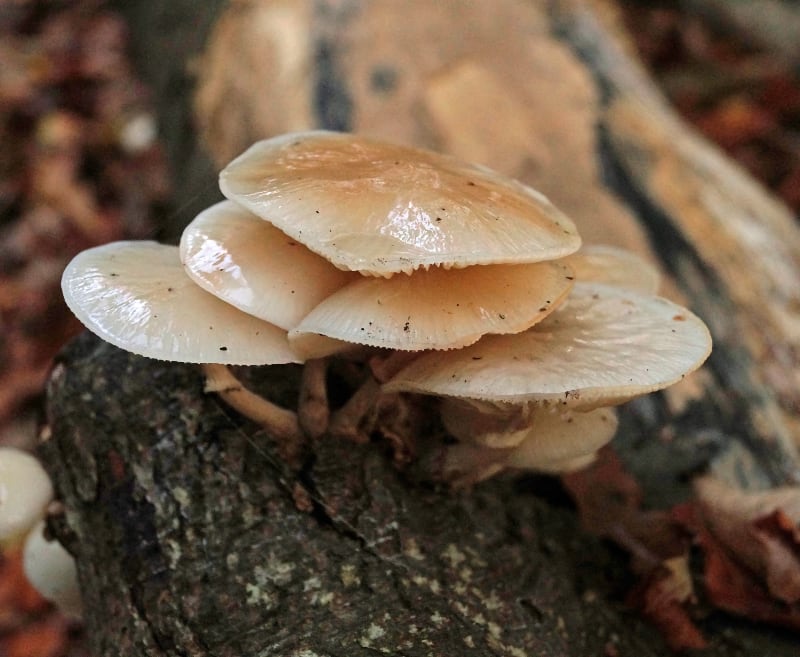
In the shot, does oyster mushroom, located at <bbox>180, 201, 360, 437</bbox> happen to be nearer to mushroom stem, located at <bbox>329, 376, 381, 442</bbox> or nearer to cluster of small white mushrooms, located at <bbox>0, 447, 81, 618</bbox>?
mushroom stem, located at <bbox>329, 376, 381, 442</bbox>

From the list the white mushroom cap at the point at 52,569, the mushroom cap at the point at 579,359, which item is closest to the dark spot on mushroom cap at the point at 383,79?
the mushroom cap at the point at 579,359

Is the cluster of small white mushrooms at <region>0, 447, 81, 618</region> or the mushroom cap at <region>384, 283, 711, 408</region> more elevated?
the mushroom cap at <region>384, 283, 711, 408</region>

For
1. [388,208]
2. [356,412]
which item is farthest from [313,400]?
[388,208]

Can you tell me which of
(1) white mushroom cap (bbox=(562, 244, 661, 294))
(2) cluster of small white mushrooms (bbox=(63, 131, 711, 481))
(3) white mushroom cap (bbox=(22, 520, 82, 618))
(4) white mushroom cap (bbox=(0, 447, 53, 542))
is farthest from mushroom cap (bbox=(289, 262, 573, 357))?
(3) white mushroom cap (bbox=(22, 520, 82, 618))

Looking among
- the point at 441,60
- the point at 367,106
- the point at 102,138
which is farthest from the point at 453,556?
the point at 102,138

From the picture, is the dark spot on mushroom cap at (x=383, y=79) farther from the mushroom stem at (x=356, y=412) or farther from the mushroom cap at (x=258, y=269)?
the mushroom stem at (x=356, y=412)

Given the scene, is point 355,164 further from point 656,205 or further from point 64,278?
point 656,205
